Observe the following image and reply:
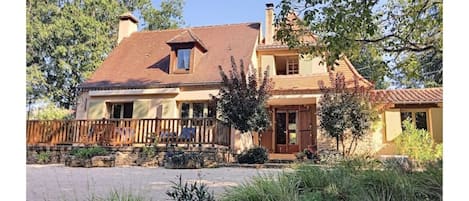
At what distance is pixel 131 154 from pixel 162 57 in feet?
14.2

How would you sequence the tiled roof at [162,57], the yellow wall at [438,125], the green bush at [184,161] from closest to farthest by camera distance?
the yellow wall at [438,125] < the green bush at [184,161] < the tiled roof at [162,57]

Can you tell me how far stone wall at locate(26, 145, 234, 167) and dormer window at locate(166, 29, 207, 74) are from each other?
3.25m

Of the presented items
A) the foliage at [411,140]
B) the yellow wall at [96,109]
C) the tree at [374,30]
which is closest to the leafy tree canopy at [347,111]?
the foliage at [411,140]

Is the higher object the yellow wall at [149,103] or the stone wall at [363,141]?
the yellow wall at [149,103]

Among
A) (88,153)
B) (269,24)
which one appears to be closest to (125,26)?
(269,24)

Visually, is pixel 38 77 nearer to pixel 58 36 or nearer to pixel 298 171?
pixel 58 36

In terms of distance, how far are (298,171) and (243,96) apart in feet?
15.8

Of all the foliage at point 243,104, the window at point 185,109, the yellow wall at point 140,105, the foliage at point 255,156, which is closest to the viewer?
the foliage at point 255,156

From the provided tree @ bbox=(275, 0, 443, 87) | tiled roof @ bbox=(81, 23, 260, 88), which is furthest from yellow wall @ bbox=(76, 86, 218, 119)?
tree @ bbox=(275, 0, 443, 87)

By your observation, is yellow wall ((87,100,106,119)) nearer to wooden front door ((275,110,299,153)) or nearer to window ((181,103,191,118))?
window ((181,103,191,118))

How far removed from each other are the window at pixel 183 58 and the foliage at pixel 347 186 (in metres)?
7.99

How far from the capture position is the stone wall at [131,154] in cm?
756

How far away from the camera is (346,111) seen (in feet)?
26.4

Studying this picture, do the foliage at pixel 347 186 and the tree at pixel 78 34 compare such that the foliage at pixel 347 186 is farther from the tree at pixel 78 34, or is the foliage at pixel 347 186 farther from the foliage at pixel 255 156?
the foliage at pixel 255 156
